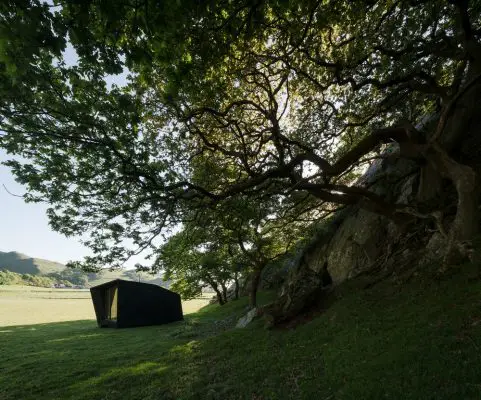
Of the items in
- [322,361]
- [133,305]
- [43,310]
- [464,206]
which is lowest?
[322,361]

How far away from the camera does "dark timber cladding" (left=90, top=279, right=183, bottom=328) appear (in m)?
29.4

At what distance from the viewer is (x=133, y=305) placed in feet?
97.9

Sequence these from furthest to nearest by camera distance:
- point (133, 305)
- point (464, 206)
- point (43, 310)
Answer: point (43, 310)
point (133, 305)
point (464, 206)

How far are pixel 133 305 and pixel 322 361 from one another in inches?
1019

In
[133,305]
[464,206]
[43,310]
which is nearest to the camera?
[464,206]

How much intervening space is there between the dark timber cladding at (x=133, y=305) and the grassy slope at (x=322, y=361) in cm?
1268

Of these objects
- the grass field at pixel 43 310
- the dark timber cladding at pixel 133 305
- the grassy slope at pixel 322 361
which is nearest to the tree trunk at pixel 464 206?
the grassy slope at pixel 322 361

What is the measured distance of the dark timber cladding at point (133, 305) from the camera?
2941 centimetres

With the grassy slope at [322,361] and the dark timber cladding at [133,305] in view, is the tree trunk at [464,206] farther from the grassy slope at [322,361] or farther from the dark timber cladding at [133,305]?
the dark timber cladding at [133,305]

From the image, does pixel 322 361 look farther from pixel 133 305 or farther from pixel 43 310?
pixel 43 310

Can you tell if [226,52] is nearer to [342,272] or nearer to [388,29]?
[388,29]

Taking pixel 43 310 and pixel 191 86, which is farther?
pixel 43 310

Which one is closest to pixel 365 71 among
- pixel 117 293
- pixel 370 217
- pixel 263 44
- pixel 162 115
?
pixel 263 44

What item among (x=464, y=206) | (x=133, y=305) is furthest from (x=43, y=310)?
(x=464, y=206)
